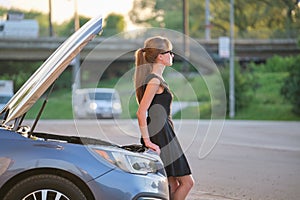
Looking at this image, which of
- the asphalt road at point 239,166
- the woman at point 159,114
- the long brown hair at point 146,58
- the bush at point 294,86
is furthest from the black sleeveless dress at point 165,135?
the bush at point 294,86

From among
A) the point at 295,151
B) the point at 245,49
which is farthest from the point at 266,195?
the point at 245,49

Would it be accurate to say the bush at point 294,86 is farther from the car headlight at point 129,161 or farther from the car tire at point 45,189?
the car tire at point 45,189

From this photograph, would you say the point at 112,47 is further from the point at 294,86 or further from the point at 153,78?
the point at 153,78

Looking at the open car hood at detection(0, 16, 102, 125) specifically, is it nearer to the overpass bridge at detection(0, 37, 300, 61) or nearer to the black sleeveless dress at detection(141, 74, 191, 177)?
the black sleeveless dress at detection(141, 74, 191, 177)

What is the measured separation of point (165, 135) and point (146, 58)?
689mm

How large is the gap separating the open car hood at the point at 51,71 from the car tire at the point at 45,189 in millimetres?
634

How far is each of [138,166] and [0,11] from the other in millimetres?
35348

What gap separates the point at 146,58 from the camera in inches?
247

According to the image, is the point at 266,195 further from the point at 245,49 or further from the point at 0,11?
the point at 245,49

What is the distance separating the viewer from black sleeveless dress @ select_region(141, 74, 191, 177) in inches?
239

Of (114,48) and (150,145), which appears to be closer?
(150,145)

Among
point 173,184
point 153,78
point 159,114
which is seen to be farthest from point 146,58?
point 173,184

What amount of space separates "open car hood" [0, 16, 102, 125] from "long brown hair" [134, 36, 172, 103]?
485 mm

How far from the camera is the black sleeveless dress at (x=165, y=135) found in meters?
6.07
